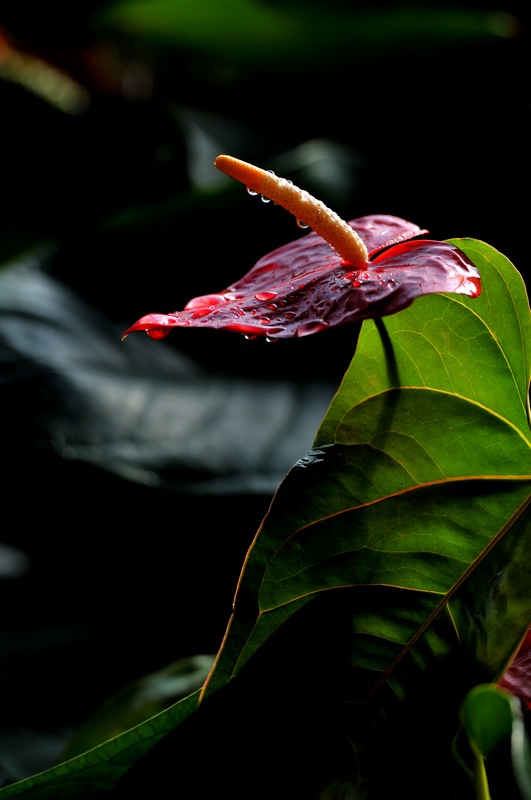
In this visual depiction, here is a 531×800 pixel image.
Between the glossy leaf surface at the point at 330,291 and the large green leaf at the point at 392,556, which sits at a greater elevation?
the glossy leaf surface at the point at 330,291

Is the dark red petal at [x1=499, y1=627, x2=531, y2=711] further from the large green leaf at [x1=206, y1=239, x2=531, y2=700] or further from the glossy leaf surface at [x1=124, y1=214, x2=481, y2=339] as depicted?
the glossy leaf surface at [x1=124, y1=214, x2=481, y2=339]

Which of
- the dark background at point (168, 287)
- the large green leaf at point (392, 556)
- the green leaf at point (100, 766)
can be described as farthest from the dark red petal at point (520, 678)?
the dark background at point (168, 287)

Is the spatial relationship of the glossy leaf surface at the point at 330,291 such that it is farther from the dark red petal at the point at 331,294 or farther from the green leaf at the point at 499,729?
the green leaf at the point at 499,729

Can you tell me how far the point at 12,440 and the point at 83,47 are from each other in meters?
1.00

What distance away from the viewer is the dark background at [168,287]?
2.32 ft

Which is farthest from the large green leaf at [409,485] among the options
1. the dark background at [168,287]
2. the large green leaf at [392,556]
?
the dark background at [168,287]

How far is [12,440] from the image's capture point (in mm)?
678

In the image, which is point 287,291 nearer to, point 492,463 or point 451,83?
point 492,463

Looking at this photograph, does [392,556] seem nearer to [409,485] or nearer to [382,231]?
[409,485]

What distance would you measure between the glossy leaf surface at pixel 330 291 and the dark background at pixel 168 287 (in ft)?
1.10

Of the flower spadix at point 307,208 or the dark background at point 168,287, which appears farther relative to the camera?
the dark background at point 168,287

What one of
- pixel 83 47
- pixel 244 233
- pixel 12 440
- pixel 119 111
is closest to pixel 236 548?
pixel 12 440

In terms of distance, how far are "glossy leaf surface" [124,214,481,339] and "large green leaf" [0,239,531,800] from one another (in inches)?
1.1

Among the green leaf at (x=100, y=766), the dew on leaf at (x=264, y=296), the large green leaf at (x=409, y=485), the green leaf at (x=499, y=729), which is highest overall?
the dew on leaf at (x=264, y=296)
